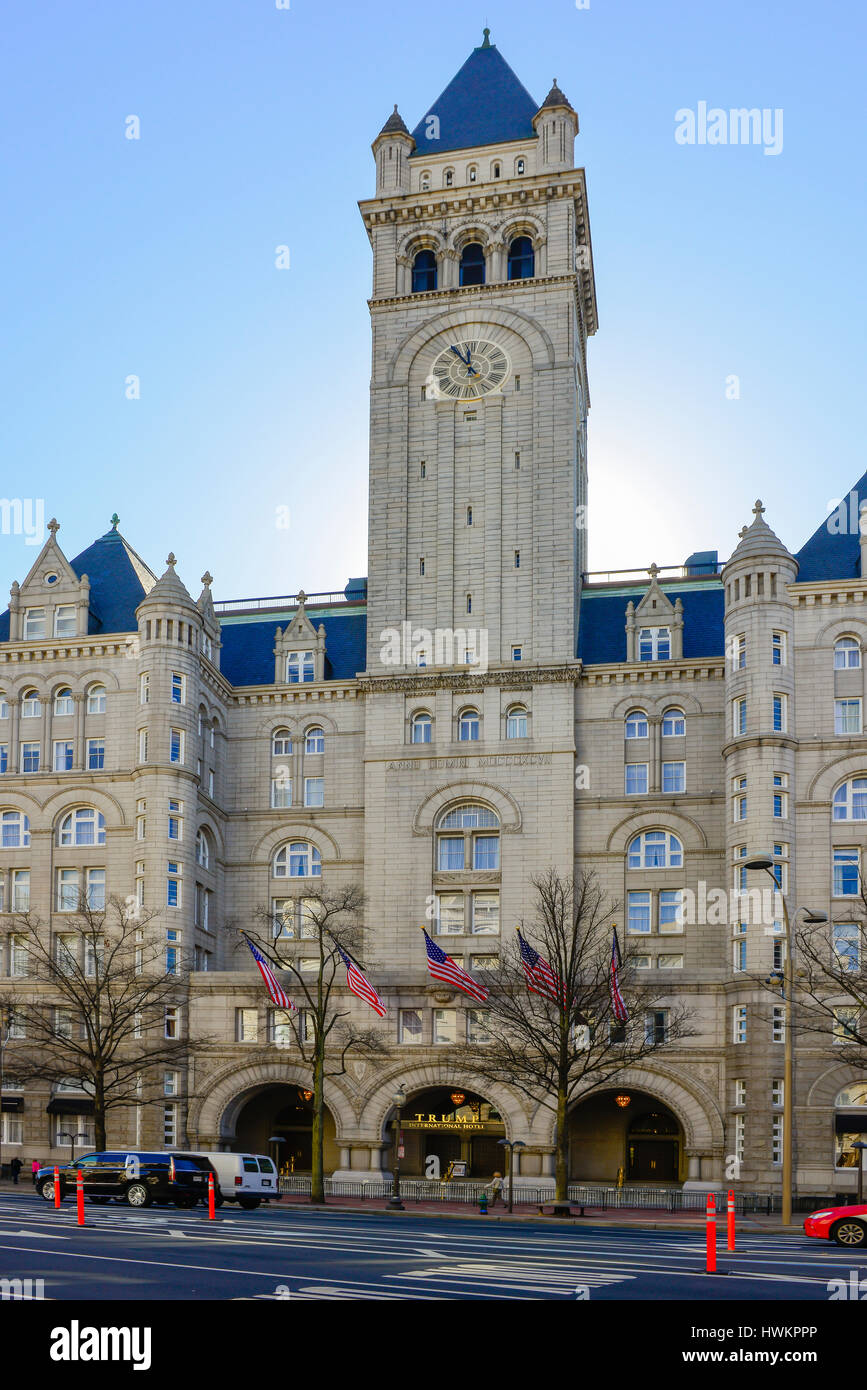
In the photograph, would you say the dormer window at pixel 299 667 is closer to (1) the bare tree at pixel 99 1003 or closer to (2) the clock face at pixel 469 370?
(2) the clock face at pixel 469 370

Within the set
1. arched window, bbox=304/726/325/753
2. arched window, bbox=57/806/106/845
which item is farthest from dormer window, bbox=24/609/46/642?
arched window, bbox=304/726/325/753

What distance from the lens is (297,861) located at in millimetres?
72125

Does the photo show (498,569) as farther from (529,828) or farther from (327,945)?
(327,945)

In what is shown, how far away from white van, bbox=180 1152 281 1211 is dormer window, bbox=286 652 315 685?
32.6 metres

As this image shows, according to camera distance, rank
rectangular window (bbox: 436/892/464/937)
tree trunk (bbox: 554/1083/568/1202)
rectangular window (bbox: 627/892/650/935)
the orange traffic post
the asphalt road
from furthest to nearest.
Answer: rectangular window (bbox: 436/892/464/937)
rectangular window (bbox: 627/892/650/935)
tree trunk (bbox: 554/1083/568/1202)
the orange traffic post
the asphalt road

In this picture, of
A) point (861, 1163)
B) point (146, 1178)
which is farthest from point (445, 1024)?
point (146, 1178)

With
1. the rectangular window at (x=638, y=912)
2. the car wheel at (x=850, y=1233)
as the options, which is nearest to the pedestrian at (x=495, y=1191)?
the rectangular window at (x=638, y=912)

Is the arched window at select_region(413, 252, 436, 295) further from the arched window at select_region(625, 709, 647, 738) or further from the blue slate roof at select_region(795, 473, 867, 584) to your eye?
the arched window at select_region(625, 709, 647, 738)

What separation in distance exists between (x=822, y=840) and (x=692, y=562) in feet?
74.5

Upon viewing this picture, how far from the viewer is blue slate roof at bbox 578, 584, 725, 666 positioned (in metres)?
71.2

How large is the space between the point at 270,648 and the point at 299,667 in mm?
3291

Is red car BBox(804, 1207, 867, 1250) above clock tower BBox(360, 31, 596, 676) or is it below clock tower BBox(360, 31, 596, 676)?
below

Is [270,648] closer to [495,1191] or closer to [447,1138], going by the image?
[447,1138]

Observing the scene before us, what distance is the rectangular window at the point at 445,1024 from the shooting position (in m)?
64.9
